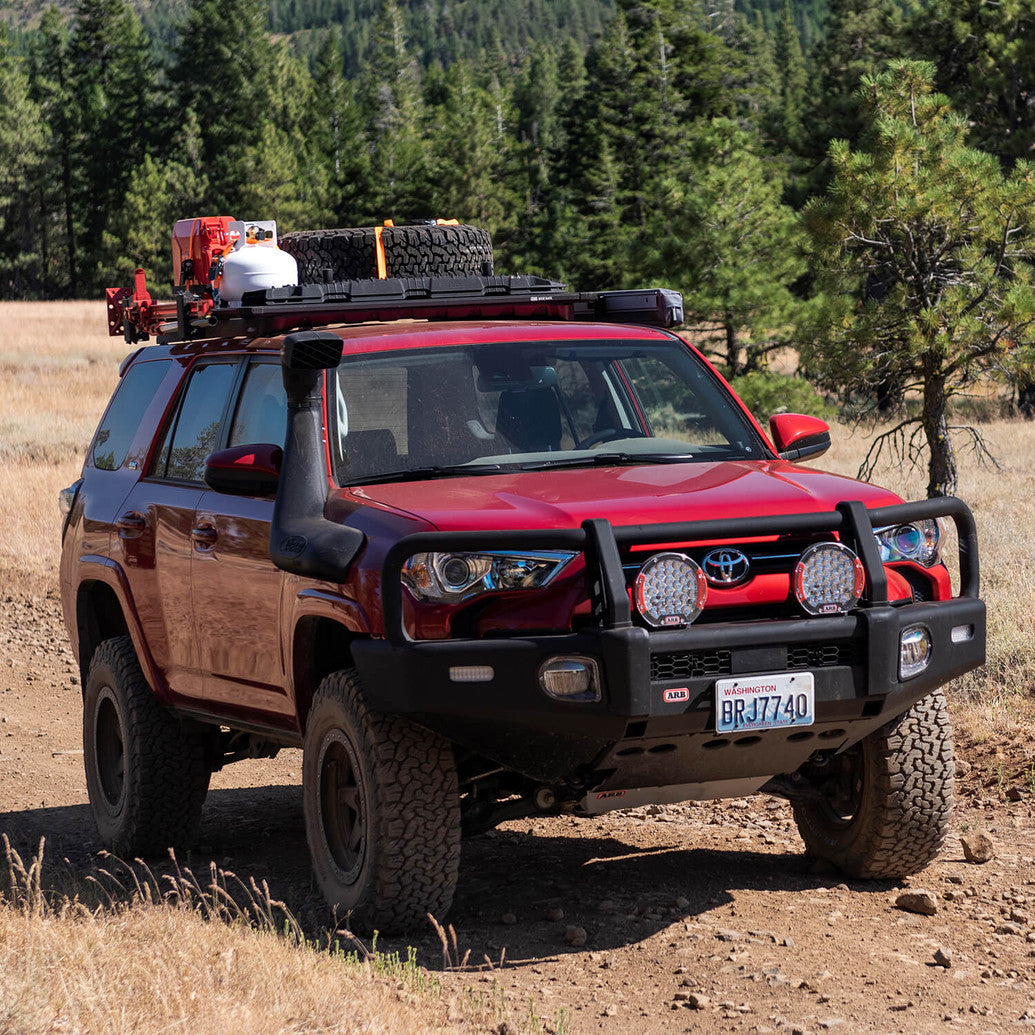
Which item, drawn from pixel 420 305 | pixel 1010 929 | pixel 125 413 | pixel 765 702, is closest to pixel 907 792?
pixel 1010 929

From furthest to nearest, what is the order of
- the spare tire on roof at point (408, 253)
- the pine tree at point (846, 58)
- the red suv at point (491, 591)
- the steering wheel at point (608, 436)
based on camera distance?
the pine tree at point (846, 58)
the spare tire on roof at point (408, 253)
the steering wheel at point (608, 436)
the red suv at point (491, 591)

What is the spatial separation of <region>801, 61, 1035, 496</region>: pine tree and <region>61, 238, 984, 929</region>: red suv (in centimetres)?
796

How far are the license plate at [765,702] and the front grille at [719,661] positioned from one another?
0.14ft

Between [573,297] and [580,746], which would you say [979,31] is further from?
[580,746]

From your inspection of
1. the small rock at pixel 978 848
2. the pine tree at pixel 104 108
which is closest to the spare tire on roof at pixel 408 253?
the small rock at pixel 978 848

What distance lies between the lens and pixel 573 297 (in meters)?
6.73

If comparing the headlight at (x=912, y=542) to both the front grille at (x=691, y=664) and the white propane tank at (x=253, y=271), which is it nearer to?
the front grille at (x=691, y=664)

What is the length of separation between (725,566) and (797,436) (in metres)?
1.34

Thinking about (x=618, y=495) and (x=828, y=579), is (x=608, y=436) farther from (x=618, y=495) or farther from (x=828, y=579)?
(x=828, y=579)

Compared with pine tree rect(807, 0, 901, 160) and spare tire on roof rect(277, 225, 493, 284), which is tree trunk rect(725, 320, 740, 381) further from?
spare tire on roof rect(277, 225, 493, 284)

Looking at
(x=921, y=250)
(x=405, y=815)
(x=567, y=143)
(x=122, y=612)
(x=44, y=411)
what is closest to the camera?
(x=405, y=815)

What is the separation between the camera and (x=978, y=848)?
5.95 m

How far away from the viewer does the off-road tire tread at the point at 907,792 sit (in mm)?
5422

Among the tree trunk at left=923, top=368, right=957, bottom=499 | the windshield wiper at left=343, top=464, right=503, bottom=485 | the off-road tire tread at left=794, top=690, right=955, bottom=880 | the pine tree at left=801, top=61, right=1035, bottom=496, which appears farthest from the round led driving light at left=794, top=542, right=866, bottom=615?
the tree trunk at left=923, top=368, right=957, bottom=499
